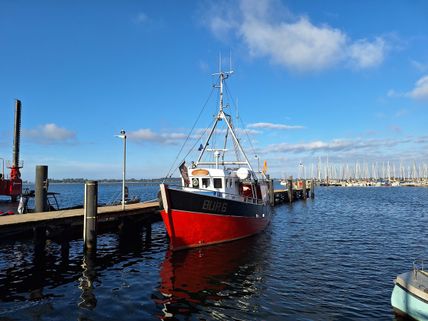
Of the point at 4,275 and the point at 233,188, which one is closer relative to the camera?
the point at 4,275

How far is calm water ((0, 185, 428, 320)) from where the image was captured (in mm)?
11258

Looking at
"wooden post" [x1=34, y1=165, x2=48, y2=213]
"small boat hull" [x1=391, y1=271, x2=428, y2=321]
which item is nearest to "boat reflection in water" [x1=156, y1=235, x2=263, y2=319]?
"small boat hull" [x1=391, y1=271, x2=428, y2=321]

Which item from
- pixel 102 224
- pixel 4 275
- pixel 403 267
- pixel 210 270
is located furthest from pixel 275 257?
pixel 4 275

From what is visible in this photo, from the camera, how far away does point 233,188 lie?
24.4 metres

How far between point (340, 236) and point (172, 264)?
14.0 metres

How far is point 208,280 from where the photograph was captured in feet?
48.1

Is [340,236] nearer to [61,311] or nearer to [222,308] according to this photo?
[222,308]

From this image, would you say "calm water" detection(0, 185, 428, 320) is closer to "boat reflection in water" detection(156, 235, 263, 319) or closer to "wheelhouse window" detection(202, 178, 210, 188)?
"boat reflection in water" detection(156, 235, 263, 319)

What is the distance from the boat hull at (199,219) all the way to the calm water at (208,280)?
0.75 meters

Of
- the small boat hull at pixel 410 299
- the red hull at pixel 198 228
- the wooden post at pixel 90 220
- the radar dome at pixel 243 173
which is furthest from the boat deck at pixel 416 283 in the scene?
the radar dome at pixel 243 173

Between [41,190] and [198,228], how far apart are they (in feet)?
36.1

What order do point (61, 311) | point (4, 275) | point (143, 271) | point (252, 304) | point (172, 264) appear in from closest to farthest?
point (61, 311)
point (252, 304)
point (4, 275)
point (143, 271)
point (172, 264)

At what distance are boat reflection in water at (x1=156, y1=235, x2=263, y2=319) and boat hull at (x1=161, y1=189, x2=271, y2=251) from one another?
2.02 ft

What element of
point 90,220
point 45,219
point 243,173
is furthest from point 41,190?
point 243,173
